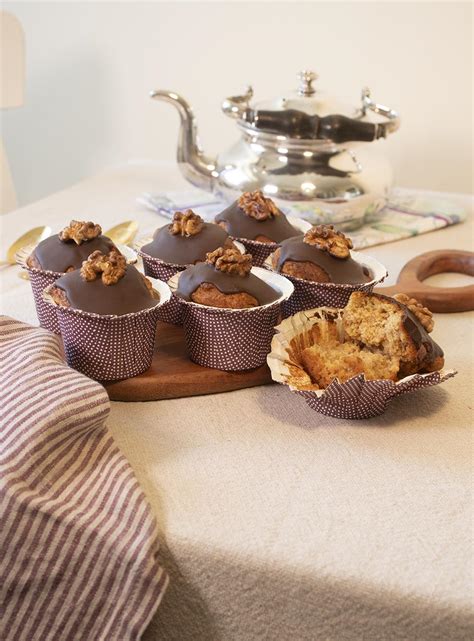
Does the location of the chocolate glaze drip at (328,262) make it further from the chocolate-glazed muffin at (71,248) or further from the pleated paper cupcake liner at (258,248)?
the chocolate-glazed muffin at (71,248)

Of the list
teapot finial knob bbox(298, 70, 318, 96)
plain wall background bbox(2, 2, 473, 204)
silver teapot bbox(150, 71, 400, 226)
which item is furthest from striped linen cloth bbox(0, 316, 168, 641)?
plain wall background bbox(2, 2, 473, 204)

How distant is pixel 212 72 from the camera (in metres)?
2.38

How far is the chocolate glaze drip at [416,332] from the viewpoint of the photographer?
2.77 ft

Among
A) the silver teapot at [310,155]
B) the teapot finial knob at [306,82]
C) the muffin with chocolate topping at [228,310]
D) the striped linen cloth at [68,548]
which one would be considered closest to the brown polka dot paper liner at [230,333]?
the muffin with chocolate topping at [228,310]

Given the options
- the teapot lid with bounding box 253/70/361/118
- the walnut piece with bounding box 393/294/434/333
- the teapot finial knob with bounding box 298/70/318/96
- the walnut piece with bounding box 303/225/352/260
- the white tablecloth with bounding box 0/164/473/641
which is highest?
the teapot finial knob with bounding box 298/70/318/96

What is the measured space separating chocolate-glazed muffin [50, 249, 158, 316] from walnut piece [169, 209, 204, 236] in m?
0.15

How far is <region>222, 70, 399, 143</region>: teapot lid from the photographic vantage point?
1462 millimetres

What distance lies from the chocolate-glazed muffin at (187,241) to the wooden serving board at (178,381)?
0.44 ft

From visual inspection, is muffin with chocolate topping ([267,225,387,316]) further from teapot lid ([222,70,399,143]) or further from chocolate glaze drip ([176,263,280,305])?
teapot lid ([222,70,399,143])

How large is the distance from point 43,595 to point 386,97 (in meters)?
1.82

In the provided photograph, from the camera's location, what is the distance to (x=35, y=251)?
3.27ft

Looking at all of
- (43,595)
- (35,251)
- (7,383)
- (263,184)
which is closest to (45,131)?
(263,184)

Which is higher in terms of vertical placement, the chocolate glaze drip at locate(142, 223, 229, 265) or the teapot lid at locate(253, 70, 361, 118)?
the teapot lid at locate(253, 70, 361, 118)

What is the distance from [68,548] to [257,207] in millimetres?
615
